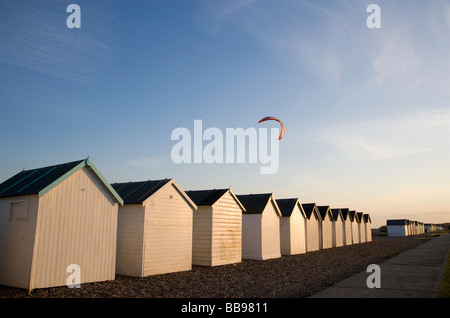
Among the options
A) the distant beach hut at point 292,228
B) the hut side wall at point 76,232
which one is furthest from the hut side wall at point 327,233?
the hut side wall at point 76,232

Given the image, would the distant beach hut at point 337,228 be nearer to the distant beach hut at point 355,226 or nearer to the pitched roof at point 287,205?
the distant beach hut at point 355,226

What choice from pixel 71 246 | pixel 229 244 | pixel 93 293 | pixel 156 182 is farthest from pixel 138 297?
pixel 229 244

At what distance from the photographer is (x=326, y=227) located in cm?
4544

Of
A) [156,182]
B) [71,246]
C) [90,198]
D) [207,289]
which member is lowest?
[207,289]

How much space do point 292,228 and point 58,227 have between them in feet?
83.6

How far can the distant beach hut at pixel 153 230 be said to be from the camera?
712 inches

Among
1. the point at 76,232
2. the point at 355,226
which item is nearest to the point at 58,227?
the point at 76,232

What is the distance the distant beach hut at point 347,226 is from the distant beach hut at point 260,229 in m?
26.2

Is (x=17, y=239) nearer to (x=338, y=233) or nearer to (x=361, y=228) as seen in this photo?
(x=338, y=233)

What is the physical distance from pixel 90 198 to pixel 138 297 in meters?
5.41

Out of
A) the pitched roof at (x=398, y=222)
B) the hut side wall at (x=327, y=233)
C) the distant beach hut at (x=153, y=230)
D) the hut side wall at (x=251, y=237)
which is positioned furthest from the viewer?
the pitched roof at (x=398, y=222)
